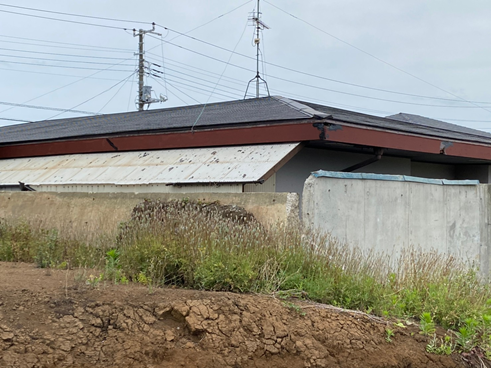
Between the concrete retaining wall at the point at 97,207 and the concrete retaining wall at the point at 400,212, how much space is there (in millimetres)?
462

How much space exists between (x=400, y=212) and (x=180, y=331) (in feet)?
18.1

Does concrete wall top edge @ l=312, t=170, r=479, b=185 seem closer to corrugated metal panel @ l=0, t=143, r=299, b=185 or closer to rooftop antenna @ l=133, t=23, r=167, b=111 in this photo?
corrugated metal panel @ l=0, t=143, r=299, b=185

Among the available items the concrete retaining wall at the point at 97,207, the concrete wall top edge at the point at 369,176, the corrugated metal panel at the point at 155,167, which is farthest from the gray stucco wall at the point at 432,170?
the concrete retaining wall at the point at 97,207

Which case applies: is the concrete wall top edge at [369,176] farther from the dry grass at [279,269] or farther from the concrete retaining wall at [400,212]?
the dry grass at [279,269]

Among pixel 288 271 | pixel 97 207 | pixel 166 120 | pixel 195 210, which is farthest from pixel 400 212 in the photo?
pixel 166 120

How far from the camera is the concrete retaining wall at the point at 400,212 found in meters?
8.57

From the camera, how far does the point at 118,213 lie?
35.8ft

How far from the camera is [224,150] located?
12.4 meters

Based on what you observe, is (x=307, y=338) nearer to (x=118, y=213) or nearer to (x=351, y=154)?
(x=118, y=213)

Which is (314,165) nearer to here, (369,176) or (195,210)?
(369,176)

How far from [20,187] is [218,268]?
965 cm

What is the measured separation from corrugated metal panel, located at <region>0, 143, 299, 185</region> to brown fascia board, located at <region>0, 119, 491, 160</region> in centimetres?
16

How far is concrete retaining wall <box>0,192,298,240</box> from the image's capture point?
8.88 metres

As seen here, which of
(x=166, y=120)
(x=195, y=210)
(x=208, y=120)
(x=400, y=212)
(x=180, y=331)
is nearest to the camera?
(x=180, y=331)
